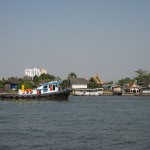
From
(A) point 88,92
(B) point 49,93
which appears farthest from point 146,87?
(B) point 49,93

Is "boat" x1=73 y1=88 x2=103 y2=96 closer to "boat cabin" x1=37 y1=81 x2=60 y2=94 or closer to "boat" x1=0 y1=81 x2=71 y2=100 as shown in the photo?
"boat" x1=0 y1=81 x2=71 y2=100

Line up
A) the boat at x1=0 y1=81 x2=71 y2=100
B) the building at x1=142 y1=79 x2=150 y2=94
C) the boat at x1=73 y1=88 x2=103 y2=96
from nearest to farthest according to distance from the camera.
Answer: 1. the boat at x1=0 y1=81 x2=71 y2=100
2. the boat at x1=73 y1=88 x2=103 y2=96
3. the building at x1=142 y1=79 x2=150 y2=94

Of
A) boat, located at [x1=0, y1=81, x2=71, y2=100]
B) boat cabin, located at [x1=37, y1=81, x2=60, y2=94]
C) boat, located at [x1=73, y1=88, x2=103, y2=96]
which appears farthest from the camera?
boat, located at [x1=73, y1=88, x2=103, y2=96]

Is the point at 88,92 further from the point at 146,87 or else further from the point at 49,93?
the point at 49,93

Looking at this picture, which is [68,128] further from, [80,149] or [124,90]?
[124,90]

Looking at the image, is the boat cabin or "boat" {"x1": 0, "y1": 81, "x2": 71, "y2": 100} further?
the boat cabin

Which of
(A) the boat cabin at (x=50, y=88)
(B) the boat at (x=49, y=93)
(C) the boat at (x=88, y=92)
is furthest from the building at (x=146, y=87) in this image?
(A) the boat cabin at (x=50, y=88)

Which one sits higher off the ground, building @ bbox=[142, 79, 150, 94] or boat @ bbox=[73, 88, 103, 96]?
building @ bbox=[142, 79, 150, 94]

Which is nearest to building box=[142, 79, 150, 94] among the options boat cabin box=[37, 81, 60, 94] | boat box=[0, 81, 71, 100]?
boat box=[0, 81, 71, 100]

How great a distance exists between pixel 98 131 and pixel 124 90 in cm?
11248

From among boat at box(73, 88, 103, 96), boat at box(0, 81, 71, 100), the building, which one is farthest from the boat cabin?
the building

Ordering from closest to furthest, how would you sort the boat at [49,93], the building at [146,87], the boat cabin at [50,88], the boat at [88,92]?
the boat at [49,93]
the boat cabin at [50,88]
the boat at [88,92]
the building at [146,87]

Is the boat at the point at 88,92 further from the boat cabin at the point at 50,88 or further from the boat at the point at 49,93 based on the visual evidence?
the boat cabin at the point at 50,88

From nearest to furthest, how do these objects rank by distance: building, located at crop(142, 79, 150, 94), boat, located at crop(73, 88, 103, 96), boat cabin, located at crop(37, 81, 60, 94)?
boat cabin, located at crop(37, 81, 60, 94) < boat, located at crop(73, 88, 103, 96) < building, located at crop(142, 79, 150, 94)
